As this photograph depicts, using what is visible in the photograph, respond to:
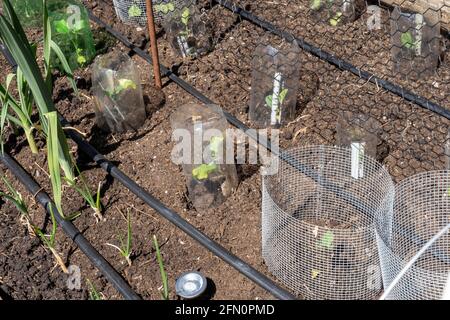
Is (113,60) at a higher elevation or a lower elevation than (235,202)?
higher

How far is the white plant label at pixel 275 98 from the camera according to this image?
3.23 meters

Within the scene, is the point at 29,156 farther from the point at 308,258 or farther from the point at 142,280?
the point at 308,258

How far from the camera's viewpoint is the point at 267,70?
3365 mm

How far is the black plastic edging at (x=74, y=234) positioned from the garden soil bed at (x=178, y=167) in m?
0.05

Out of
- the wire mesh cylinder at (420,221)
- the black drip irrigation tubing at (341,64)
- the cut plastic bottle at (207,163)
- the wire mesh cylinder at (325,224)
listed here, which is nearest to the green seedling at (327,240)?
the wire mesh cylinder at (325,224)

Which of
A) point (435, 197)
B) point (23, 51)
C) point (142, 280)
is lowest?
point (142, 280)

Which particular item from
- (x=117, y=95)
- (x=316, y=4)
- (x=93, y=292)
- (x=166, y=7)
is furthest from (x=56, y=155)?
(x=316, y=4)

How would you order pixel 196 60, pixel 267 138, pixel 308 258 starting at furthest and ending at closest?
1. pixel 196 60
2. pixel 267 138
3. pixel 308 258

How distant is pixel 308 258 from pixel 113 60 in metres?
1.48

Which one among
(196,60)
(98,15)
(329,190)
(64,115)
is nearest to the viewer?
(329,190)

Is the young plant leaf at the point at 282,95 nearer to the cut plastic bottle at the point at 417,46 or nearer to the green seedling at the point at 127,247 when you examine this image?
the cut plastic bottle at the point at 417,46

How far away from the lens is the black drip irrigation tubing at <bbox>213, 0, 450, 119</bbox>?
10.7ft

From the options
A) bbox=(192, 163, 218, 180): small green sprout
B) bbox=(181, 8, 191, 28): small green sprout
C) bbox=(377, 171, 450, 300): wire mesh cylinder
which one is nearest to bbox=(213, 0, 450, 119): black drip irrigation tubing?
bbox=(181, 8, 191, 28): small green sprout

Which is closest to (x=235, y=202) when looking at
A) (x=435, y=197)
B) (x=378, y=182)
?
(x=378, y=182)
